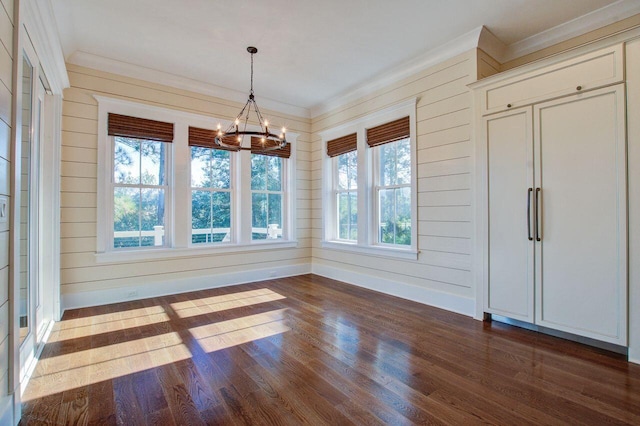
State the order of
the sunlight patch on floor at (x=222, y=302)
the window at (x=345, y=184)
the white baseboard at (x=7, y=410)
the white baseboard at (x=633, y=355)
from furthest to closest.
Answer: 1. the window at (x=345, y=184)
2. the sunlight patch on floor at (x=222, y=302)
3. the white baseboard at (x=633, y=355)
4. the white baseboard at (x=7, y=410)

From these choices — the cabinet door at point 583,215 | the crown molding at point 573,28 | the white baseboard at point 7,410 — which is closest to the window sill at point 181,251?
the white baseboard at point 7,410

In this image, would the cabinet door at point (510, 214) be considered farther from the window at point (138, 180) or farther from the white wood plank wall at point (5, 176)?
the window at point (138, 180)

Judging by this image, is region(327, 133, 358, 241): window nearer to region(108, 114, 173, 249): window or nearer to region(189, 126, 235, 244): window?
region(189, 126, 235, 244): window

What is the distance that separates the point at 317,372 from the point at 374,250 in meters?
2.56

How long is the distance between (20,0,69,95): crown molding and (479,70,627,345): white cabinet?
3923 millimetres

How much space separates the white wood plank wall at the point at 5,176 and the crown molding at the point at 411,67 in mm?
3781

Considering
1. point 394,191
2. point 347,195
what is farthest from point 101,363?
point 347,195

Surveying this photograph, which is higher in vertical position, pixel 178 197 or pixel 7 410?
pixel 178 197

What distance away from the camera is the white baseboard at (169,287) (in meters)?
3.82

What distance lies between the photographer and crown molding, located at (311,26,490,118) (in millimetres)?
3449

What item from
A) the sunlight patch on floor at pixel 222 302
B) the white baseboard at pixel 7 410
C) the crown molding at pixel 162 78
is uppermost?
the crown molding at pixel 162 78

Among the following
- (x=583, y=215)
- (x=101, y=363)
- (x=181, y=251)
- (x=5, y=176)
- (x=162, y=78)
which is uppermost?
(x=162, y=78)

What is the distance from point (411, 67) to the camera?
13.4 feet

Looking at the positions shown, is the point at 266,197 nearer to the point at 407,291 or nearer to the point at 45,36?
the point at 407,291
